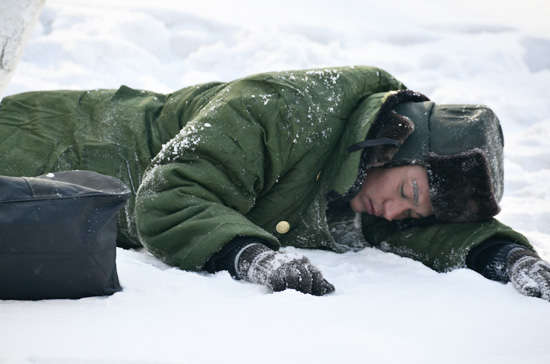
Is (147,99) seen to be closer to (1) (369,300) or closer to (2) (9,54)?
(1) (369,300)

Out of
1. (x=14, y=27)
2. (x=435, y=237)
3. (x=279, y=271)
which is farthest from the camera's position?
(x=435, y=237)

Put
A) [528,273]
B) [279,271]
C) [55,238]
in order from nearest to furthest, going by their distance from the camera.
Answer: [55,238] < [279,271] < [528,273]

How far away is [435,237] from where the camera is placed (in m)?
2.06

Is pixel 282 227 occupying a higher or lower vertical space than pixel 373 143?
lower

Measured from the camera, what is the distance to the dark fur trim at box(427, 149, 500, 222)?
70.9 inches

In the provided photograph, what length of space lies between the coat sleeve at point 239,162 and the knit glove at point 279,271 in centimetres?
9

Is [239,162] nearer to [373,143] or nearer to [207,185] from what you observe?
[207,185]

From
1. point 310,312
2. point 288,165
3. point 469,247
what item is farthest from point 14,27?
point 469,247

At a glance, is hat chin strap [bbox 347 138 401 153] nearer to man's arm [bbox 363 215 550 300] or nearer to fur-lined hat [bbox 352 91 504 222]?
fur-lined hat [bbox 352 91 504 222]

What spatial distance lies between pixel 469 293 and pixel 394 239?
0.59 metres

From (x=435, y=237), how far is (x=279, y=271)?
2.75ft

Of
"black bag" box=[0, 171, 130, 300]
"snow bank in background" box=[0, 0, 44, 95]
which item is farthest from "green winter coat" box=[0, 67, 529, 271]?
"snow bank in background" box=[0, 0, 44, 95]

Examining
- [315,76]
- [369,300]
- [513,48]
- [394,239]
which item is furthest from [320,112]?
[513,48]

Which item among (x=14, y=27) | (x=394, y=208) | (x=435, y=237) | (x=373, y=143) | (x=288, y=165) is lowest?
(x=435, y=237)
